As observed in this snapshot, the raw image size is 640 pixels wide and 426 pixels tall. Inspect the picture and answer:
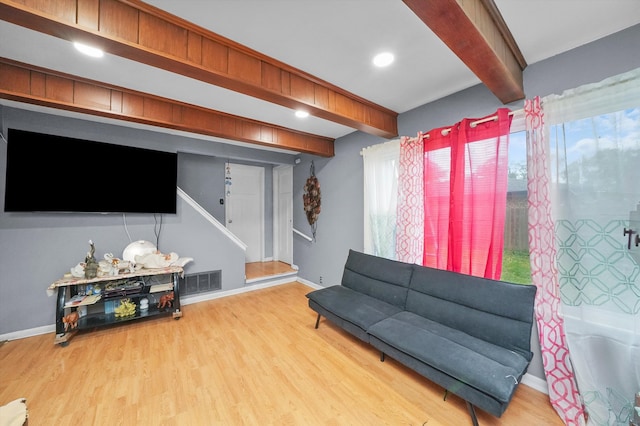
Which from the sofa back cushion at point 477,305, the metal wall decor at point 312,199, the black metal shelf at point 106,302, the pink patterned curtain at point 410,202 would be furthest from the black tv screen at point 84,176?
the sofa back cushion at point 477,305

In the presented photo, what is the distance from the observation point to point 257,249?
5340mm

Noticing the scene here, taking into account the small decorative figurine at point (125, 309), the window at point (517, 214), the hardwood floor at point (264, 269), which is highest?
the window at point (517, 214)

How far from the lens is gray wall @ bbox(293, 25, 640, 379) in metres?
1.55

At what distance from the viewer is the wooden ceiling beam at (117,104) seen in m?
1.86

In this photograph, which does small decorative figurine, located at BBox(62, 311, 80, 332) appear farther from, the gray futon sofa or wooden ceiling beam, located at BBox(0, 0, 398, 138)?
wooden ceiling beam, located at BBox(0, 0, 398, 138)

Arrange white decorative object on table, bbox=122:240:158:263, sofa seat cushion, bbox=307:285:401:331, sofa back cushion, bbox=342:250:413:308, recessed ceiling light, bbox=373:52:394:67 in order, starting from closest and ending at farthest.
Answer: recessed ceiling light, bbox=373:52:394:67 → sofa seat cushion, bbox=307:285:401:331 → sofa back cushion, bbox=342:250:413:308 → white decorative object on table, bbox=122:240:158:263

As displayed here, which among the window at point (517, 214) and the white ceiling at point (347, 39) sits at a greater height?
the white ceiling at point (347, 39)

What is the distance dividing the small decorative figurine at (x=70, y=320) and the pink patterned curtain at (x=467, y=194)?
145 inches

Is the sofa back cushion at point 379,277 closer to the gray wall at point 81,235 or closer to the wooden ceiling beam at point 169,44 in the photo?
the wooden ceiling beam at point 169,44

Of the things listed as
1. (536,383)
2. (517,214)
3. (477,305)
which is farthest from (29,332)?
(517,214)

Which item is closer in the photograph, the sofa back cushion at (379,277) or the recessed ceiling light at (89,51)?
the recessed ceiling light at (89,51)

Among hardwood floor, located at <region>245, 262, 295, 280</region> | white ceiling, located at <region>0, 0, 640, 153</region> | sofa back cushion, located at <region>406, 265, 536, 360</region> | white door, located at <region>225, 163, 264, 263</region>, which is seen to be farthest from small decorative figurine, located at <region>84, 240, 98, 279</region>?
sofa back cushion, located at <region>406, 265, 536, 360</region>

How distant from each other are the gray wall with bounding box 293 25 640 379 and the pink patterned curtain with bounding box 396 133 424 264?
10.2 inches

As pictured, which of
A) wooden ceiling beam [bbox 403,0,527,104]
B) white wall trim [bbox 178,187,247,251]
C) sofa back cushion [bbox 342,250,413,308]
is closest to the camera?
wooden ceiling beam [bbox 403,0,527,104]
